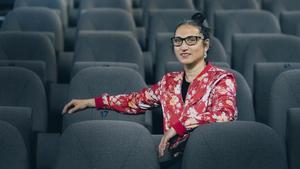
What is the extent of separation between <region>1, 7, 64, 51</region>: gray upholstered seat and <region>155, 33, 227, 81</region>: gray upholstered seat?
0.47 meters

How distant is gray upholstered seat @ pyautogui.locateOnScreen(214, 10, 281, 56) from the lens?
94.0 inches

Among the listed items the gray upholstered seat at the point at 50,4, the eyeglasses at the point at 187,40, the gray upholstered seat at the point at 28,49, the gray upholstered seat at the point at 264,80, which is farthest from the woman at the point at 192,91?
the gray upholstered seat at the point at 50,4

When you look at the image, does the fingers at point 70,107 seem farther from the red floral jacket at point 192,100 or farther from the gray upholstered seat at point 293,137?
the gray upholstered seat at point 293,137

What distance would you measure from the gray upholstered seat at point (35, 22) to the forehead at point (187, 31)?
1.07 m

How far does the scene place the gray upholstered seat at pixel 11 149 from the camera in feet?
4.12

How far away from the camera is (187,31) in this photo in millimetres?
1404

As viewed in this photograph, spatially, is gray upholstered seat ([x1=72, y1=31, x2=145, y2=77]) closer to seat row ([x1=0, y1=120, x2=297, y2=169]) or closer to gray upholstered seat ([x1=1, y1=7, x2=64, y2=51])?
gray upholstered seat ([x1=1, y1=7, x2=64, y2=51])

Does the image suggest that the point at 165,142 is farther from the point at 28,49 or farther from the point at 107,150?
the point at 28,49

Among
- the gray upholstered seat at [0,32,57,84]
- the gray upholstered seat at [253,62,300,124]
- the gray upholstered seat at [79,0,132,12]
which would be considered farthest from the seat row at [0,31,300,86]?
the gray upholstered seat at [79,0,132,12]

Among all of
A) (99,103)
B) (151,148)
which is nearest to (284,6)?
(99,103)

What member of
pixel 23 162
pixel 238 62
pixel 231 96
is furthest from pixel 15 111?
pixel 238 62

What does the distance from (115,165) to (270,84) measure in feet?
2.29

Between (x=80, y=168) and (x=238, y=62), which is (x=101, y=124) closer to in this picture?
(x=80, y=168)

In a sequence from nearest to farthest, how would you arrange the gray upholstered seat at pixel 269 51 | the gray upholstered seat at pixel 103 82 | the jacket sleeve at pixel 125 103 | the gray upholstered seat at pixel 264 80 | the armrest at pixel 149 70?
1. the jacket sleeve at pixel 125 103
2. the gray upholstered seat at pixel 103 82
3. the gray upholstered seat at pixel 264 80
4. the gray upholstered seat at pixel 269 51
5. the armrest at pixel 149 70
